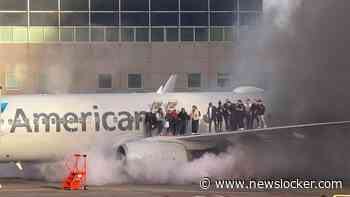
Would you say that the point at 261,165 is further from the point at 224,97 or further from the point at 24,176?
the point at 24,176

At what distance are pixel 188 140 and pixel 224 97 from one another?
10.0 ft

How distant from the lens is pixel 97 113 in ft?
99.0

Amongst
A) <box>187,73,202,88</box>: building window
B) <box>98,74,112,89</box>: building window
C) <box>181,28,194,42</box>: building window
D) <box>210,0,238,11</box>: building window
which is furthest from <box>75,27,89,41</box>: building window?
<box>210,0,238,11</box>: building window

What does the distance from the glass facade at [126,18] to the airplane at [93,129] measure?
12.9 m

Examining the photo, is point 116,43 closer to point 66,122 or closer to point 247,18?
point 247,18

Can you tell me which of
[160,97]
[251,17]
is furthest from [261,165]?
[251,17]

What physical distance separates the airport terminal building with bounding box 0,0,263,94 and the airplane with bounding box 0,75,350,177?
38.5 ft

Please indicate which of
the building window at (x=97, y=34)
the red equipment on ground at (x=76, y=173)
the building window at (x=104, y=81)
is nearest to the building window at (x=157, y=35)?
the building window at (x=97, y=34)

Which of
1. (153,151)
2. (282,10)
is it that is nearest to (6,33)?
(282,10)

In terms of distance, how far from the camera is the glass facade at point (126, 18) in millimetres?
43219

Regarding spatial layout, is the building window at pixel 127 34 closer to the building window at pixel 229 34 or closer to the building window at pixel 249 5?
the building window at pixel 229 34

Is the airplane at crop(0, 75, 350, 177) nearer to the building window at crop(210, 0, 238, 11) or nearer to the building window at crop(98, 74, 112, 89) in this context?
the building window at crop(98, 74, 112, 89)

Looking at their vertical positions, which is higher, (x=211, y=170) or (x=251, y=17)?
(x=251, y=17)

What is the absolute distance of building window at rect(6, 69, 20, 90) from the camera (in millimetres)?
42438
